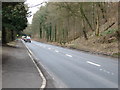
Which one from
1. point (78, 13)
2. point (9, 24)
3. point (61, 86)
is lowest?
point (61, 86)

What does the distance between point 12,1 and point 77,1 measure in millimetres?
28341

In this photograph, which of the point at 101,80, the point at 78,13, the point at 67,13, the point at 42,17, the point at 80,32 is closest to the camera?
the point at 101,80

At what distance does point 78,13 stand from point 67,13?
14.7 ft

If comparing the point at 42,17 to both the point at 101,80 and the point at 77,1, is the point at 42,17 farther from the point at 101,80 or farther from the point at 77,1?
the point at 101,80

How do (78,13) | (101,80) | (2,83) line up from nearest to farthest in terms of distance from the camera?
(2,83), (101,80), (78,13)

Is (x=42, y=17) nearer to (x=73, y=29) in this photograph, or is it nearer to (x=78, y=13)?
(x=73, y=29)

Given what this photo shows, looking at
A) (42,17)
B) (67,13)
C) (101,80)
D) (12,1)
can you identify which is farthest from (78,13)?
(42,17)

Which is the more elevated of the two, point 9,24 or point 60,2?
point 60,2

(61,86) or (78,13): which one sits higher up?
(78,13)

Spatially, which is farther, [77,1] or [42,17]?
[42,17]

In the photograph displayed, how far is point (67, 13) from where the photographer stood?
169 feet

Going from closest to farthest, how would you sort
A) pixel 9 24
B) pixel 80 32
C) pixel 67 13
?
pixel 9 24 → pixel 67 13 → pixel 80 32

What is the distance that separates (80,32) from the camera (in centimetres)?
6022

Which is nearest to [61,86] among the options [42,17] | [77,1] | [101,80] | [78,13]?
[101,80]
